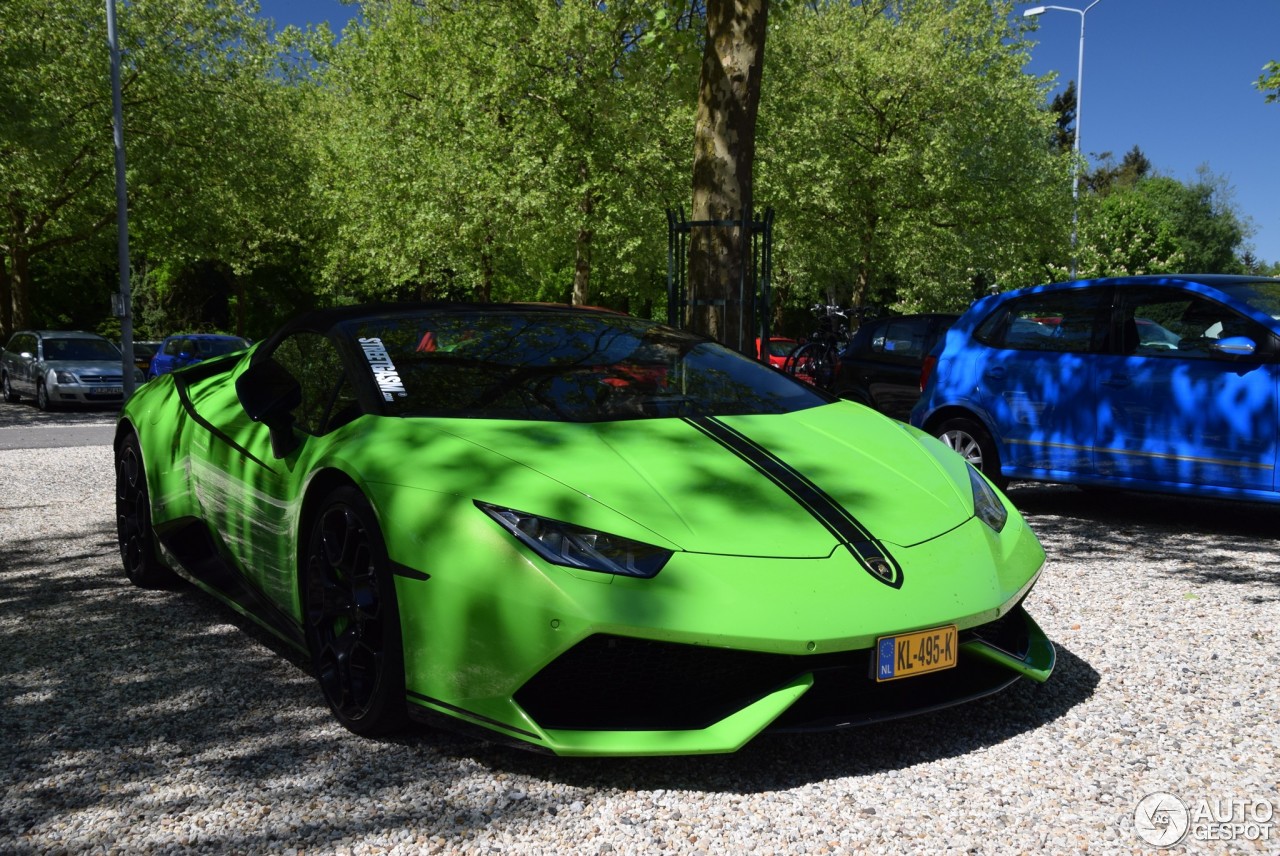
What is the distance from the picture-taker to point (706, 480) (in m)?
3.32

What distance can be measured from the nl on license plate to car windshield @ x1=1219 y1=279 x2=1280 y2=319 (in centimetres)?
462

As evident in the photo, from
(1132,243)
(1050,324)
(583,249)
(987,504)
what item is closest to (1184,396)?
(1050,324)

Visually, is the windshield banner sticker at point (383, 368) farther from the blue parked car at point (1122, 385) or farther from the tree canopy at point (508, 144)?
the tree canopy at point (508, 144)

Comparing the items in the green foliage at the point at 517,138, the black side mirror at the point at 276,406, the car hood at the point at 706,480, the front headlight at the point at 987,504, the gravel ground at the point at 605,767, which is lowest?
the gravel ground at the point at 605,767

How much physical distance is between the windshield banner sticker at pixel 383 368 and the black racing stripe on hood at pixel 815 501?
3.09 feet

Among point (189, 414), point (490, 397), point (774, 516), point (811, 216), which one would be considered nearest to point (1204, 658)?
point (774, 516)

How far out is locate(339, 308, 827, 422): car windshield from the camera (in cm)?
372

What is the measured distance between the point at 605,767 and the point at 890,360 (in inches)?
354

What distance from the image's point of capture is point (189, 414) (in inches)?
189

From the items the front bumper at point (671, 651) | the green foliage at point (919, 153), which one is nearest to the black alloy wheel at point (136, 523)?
the front bumper at point (671, 651)

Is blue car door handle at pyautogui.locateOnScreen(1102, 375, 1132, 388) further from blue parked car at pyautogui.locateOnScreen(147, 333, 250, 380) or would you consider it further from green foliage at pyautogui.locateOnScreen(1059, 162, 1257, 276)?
green foliage at pyautogui.locateOnScreen(1059, 162, 1257, 276)

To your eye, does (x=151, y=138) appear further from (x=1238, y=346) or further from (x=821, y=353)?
(x=1238, y=346)

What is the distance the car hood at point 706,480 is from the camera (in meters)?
3.07

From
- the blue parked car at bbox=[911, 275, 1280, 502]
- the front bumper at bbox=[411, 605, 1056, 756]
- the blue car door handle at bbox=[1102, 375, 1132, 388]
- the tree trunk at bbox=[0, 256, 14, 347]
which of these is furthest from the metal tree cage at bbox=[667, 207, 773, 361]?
the tree trunk at bbox=[0, 256, 14, 347]
